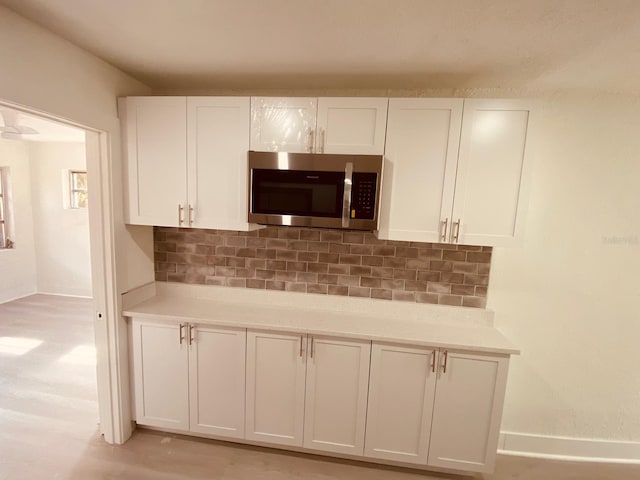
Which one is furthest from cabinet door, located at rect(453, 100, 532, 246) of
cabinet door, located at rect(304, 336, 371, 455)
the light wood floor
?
the light wood floor

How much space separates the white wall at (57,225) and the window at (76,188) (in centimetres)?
7

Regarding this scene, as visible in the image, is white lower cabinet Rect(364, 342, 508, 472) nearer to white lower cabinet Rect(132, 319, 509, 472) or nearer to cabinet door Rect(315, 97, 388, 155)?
white lower cabinet Rect(132, 319, 509, 472)

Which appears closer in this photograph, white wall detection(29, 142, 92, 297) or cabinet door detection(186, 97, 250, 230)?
cabinet door detection(186, 97, 250, 230)

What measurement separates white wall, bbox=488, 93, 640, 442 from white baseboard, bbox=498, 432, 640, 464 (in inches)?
1.7

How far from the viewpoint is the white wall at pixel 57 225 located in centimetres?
442

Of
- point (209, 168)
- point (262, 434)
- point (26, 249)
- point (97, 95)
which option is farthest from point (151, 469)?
point (26, 249)

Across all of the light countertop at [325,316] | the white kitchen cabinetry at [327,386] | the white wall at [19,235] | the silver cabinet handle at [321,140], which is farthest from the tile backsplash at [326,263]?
the white wall at [19,235]

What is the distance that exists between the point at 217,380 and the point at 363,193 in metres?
1.51

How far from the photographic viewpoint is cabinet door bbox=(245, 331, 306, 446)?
174 cm

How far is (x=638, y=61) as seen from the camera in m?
1.38

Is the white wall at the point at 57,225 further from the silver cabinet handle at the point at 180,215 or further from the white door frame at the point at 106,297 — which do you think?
the silver cabinet handle at the point at 180,215

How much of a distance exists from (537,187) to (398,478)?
80.9 inches

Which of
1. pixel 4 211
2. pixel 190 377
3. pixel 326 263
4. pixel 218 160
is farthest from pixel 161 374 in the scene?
pixel 4 211

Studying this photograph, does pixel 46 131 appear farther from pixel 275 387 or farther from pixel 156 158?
pixel 275 387
